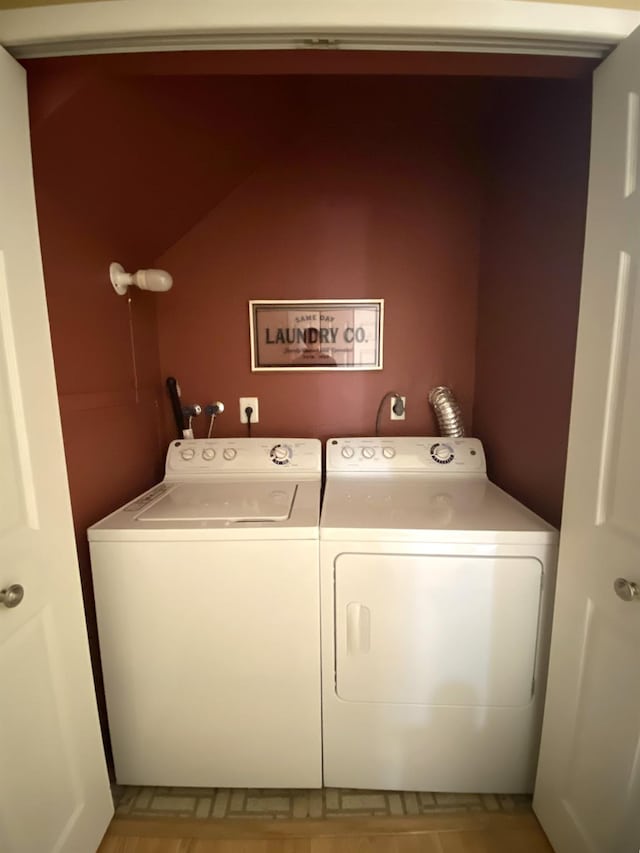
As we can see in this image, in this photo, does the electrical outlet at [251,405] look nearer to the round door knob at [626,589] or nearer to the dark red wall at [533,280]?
the dark red wall at [533,280]

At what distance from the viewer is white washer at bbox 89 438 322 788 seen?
3.63 ft

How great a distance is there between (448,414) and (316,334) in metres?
0.73

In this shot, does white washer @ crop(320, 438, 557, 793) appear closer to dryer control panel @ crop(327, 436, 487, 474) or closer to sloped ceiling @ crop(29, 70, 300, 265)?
dryer control panel @ crop(327, 436, 487, 474)

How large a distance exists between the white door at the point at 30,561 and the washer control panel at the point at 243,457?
2.24 feet

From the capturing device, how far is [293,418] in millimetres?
1857

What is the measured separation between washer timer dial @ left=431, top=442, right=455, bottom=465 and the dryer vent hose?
10 cm

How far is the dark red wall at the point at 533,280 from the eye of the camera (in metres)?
1.12

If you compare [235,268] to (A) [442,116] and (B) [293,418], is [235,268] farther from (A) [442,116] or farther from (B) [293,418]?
(A) [442,116]

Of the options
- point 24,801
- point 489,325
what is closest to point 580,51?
point 489,325

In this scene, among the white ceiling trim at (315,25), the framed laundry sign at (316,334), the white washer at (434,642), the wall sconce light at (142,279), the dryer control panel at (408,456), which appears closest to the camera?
the white ceiling trim at (315,25)

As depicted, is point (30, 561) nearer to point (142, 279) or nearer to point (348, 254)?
point (142, 279)

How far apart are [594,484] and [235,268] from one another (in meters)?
1.63

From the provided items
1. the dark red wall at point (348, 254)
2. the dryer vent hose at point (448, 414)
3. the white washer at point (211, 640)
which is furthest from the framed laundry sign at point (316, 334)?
the white washer at point (211, 640)

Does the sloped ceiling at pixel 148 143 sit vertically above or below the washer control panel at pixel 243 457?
above
